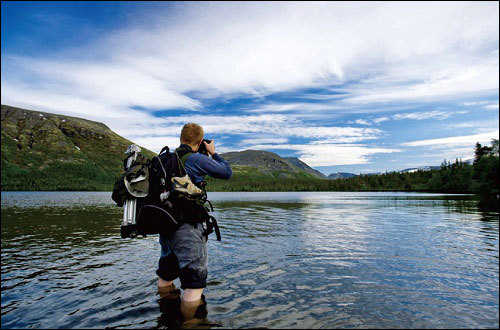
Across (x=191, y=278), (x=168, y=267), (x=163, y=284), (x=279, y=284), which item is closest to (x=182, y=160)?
(x=191, y=278)

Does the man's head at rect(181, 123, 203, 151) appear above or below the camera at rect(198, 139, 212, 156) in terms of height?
above

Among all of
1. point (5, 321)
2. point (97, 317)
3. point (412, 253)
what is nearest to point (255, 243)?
point (412, 253)

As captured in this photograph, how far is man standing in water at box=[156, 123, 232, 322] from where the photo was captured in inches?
231

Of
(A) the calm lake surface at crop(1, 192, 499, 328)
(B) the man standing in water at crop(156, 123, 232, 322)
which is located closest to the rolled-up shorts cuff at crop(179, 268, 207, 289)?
(B) the man standing in water at crop(156, 123, 232, 322)

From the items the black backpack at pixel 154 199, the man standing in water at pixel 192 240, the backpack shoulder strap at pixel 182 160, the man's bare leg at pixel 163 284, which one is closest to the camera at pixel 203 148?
the man standing in water at pixel 192 240

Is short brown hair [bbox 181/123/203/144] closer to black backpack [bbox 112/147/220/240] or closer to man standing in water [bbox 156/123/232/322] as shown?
man standing in water [bbox 156/123/232/322]

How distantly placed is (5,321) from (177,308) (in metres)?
3.53

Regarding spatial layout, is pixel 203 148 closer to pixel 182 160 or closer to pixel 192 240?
pixel 182 160

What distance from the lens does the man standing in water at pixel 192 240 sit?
19.3 feet

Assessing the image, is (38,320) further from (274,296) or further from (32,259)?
(32,259)

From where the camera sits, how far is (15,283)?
8586 mm

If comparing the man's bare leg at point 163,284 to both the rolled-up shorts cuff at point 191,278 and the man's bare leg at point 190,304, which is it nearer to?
the man's bare leg at point 190,304

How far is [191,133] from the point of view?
6.57m

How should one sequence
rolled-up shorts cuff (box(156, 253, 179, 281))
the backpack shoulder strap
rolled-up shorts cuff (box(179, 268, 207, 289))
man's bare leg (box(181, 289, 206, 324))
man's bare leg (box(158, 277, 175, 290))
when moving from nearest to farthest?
1. rolled-up shorts cuff (box(179, 268, 207, 289))
2. man's bare leg (box(181, 289, 206, 324))
3. the backpack shoulder strap
4. rolled-up shorts cuff (box(156, 253, 179, 281))
5. man's bare leg (box(158, 277, 175, 290))
